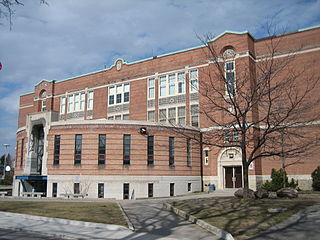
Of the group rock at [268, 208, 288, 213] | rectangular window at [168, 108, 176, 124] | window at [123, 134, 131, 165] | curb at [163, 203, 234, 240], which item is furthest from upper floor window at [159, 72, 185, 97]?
rock at [268, 208, 288, 213]

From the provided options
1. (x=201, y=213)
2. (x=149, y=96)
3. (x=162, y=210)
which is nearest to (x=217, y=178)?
(x=149, y=96)

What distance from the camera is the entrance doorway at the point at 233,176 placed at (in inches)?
1476

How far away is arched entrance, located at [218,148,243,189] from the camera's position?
37.4m

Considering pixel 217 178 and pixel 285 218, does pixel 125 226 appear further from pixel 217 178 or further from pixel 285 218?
pixel 217 178

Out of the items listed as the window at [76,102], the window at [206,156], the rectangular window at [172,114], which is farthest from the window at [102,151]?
the window at [76,102]

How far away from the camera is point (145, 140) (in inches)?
1331

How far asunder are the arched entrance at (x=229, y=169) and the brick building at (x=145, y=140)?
0.11 m

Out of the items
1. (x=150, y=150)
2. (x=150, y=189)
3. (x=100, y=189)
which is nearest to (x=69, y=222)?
(x=100, y=189)

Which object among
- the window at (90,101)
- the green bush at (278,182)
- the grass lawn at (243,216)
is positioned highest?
the window at (90,101)

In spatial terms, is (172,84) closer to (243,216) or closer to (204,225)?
(243,216)

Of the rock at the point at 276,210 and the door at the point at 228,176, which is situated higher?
the door at the point at 228,176

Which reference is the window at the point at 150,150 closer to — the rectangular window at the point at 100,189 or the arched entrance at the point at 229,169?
the rectangular window at the point at 100,189

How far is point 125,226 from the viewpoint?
14.0 m

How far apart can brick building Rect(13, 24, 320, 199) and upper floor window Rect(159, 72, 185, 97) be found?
0.44 feet
